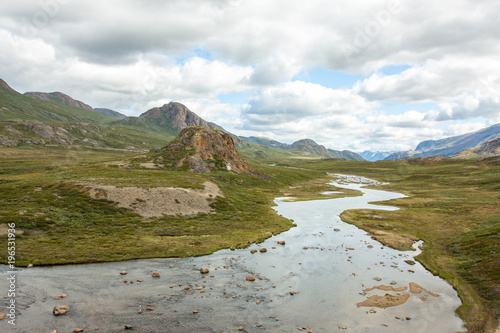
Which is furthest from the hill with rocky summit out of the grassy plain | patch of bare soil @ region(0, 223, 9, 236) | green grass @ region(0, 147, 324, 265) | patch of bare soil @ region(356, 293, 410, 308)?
patch of bare soil @ region(356, 293, 410, 308)

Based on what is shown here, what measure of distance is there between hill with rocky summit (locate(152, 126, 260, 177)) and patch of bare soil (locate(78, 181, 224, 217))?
2476 inches

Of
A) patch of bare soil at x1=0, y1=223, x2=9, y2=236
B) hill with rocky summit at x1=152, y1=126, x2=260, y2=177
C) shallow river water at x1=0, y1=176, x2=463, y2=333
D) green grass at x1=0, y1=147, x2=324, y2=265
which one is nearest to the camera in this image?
shallow river water at x1=0, y1=176, x2=463, y2=333

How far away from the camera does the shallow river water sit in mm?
23639

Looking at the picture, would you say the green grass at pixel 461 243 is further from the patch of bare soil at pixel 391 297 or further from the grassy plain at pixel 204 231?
the patch of bare soil at pixel 391 297

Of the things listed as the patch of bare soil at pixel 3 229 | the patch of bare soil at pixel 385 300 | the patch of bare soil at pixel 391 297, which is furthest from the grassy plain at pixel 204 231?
the patch of bare soil at pixel 385 300

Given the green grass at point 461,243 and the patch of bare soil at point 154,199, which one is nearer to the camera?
the green grass at point 461,243

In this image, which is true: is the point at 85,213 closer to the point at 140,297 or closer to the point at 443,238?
the point at 140,297

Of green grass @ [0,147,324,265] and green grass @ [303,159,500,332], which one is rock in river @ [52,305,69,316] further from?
green grass @ [303,159,500,332]

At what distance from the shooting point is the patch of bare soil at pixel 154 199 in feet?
210

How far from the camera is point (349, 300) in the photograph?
2909 centimetres

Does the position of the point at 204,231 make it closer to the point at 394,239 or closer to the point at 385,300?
the point at 385,300


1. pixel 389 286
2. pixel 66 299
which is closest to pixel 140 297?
pixel 66 299

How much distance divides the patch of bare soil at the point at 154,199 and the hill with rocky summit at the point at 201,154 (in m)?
62.9

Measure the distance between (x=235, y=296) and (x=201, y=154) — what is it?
5073 inches
